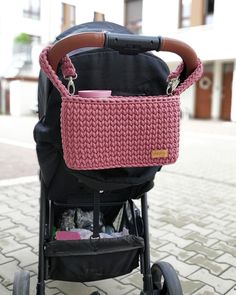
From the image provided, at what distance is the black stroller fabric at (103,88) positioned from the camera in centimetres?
167

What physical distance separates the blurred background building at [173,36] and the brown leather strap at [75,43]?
460 inches

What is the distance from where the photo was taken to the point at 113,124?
1535mm

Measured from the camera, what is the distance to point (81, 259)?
190cm

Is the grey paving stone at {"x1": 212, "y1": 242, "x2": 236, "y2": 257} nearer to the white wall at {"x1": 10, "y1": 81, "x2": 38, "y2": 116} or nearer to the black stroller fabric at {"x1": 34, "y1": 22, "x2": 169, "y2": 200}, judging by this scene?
the black stroller fabric at {"x1": 34, "y1": 22, "x2": 169, "y2": 200}

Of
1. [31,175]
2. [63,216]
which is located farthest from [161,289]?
[31,175]

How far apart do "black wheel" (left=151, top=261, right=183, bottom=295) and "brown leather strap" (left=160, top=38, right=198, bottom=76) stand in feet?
3.44

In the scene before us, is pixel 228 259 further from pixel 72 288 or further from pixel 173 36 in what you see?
pixel 173 36

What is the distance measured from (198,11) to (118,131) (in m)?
18.2

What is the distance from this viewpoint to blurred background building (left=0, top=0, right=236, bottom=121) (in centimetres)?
1673

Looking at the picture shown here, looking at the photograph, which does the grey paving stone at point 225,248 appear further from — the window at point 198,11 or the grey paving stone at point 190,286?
the window at point 198,11

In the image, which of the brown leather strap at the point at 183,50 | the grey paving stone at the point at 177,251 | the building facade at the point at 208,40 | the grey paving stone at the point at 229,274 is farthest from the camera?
the building facade at the point at 208,40

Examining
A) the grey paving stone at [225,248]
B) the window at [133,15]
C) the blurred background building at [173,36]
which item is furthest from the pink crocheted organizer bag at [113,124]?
the window at [133,15]

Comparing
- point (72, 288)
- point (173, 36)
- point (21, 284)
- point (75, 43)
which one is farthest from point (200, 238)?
point (173, 36)

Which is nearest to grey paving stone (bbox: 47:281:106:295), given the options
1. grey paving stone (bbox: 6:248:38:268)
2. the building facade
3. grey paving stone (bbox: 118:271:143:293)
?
grey paving stone (bbox: 118:271:143:293)
